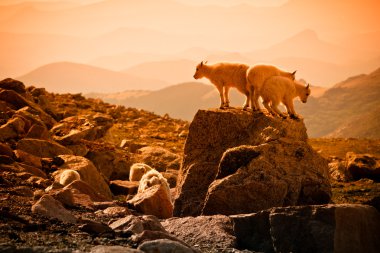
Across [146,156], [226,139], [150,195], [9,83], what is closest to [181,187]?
[150,195]

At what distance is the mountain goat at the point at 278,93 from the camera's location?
16781mm

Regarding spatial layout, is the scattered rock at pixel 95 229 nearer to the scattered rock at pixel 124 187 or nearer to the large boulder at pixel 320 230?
the large boulder at pixel 320 230

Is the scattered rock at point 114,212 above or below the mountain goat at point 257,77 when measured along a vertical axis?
below

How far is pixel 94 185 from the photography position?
851 inches

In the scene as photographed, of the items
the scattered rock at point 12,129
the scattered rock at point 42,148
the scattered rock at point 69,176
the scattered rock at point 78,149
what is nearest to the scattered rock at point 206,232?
the scattered rock at point 69,176

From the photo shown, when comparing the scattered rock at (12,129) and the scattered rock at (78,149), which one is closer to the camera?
the scattered rock at (12,129)

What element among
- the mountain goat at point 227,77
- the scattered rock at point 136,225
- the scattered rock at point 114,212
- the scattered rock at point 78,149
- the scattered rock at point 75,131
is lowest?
the scattered rock at point 114,212

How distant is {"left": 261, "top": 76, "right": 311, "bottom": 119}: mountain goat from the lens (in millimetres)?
16781

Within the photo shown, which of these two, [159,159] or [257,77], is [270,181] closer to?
[257,77]

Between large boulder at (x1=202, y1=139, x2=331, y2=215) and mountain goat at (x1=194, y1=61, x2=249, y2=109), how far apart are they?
2707 mm

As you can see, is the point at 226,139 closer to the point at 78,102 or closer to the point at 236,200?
the point at 236,200

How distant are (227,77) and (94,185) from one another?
733 centimetres

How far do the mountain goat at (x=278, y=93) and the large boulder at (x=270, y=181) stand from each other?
141 cm

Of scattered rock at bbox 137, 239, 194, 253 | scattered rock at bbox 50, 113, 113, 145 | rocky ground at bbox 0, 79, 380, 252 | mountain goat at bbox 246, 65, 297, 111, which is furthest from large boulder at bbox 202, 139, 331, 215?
scattered rock at bbox 50, 113, 113, 145
